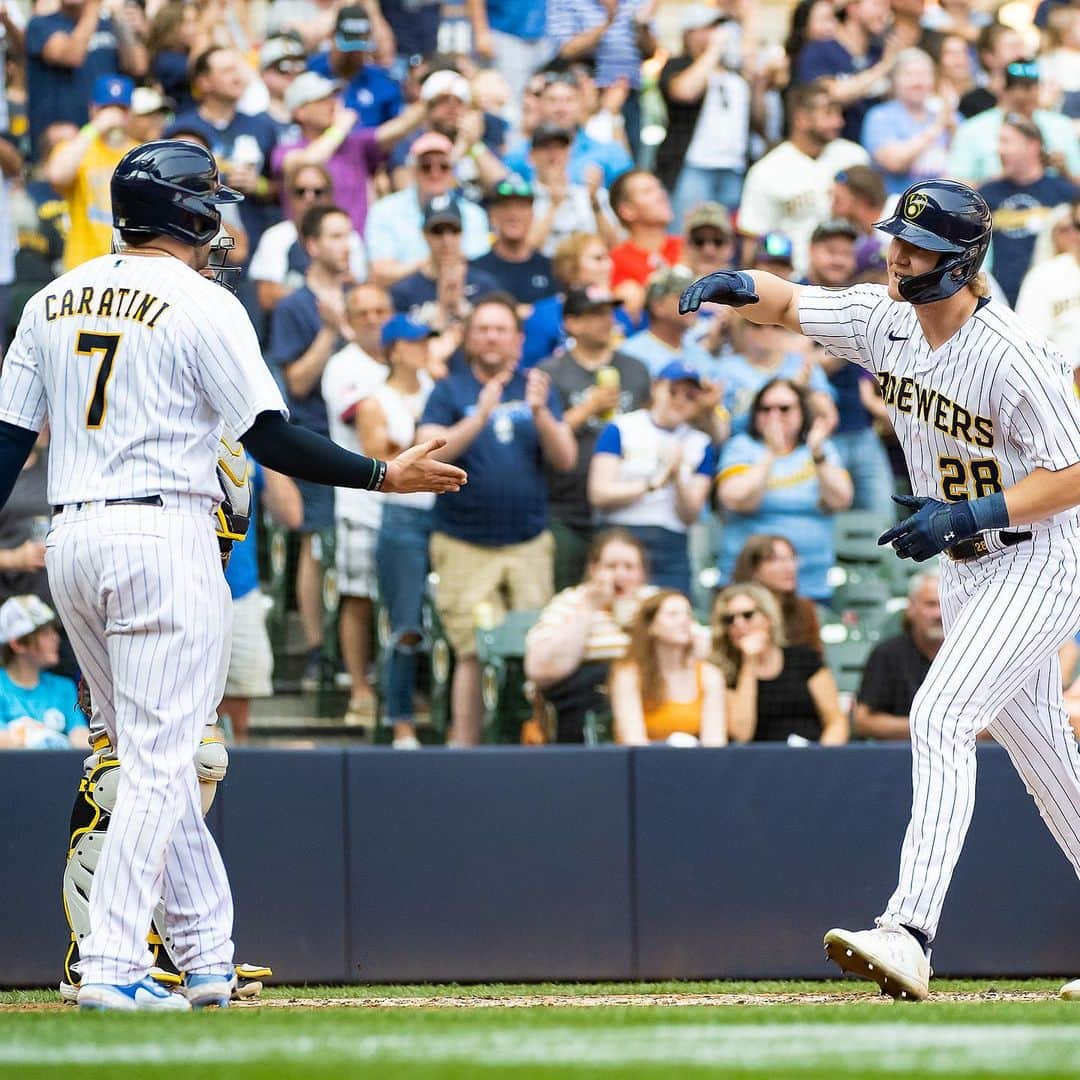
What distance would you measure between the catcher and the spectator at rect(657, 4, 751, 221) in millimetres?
5695

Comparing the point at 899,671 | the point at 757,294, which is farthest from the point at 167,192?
the point at 899,671

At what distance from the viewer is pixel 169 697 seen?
14.4 ft

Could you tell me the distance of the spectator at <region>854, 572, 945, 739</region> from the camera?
740cm

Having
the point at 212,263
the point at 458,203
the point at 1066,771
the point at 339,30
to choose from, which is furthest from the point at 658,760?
the point at 339,30

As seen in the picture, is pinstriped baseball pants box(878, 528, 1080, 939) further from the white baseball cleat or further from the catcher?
the catcher

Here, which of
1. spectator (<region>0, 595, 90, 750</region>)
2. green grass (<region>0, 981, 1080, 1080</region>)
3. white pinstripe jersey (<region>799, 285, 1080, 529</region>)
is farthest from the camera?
spectator (<region>0, 595, 90, 750</region>)

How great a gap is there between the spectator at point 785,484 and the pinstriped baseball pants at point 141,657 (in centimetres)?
384

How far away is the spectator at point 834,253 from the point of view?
920cm

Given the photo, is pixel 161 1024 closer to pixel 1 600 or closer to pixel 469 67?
pixel 1 600

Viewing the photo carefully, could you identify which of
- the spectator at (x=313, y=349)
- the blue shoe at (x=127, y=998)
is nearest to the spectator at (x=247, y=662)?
the spectator at (x=313, y=349)

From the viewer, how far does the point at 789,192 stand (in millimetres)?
10219

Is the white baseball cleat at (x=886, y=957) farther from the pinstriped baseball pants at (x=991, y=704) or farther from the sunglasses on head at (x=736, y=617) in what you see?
the sunglasses on head at (x=736, y=617)

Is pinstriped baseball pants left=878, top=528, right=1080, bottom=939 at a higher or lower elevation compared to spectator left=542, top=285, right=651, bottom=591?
lower

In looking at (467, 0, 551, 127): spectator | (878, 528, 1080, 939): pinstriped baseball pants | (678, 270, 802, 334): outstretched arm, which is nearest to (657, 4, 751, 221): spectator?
(467, 0, 551, 127): spectator
